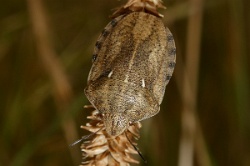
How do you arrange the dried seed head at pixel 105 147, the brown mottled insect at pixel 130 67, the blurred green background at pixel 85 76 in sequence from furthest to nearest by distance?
the blurred green background at pixel 85 76
the brown mottled insect at pixel 130 67
the dried seed head at pixel 105 147

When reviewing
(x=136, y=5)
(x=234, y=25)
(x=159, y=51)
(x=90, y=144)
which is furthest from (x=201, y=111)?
(x=90, y=144)

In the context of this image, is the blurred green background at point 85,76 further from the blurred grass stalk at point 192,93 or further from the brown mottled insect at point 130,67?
the brown mottled insect at point 130,67

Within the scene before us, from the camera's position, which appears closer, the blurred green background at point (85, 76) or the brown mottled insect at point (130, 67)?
the brown mottled insect at point (130, 67)

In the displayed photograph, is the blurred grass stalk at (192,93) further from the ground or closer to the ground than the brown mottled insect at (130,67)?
closer to the ground

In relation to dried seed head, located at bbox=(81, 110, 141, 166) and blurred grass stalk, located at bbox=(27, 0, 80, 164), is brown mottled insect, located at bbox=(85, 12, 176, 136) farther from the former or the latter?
blurred grass stalk, located at bbox=(27, 0, 80, 164)

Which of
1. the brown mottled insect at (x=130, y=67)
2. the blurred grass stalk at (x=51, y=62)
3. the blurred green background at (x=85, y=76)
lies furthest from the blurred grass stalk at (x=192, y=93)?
the brown mottled insect at (x=130, y=67)

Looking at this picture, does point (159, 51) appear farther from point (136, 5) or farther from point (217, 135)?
point (217, 135)

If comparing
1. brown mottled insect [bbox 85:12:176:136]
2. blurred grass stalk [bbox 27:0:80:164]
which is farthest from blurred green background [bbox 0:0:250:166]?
brown mottled insect [bbox 85:12:176:136]
